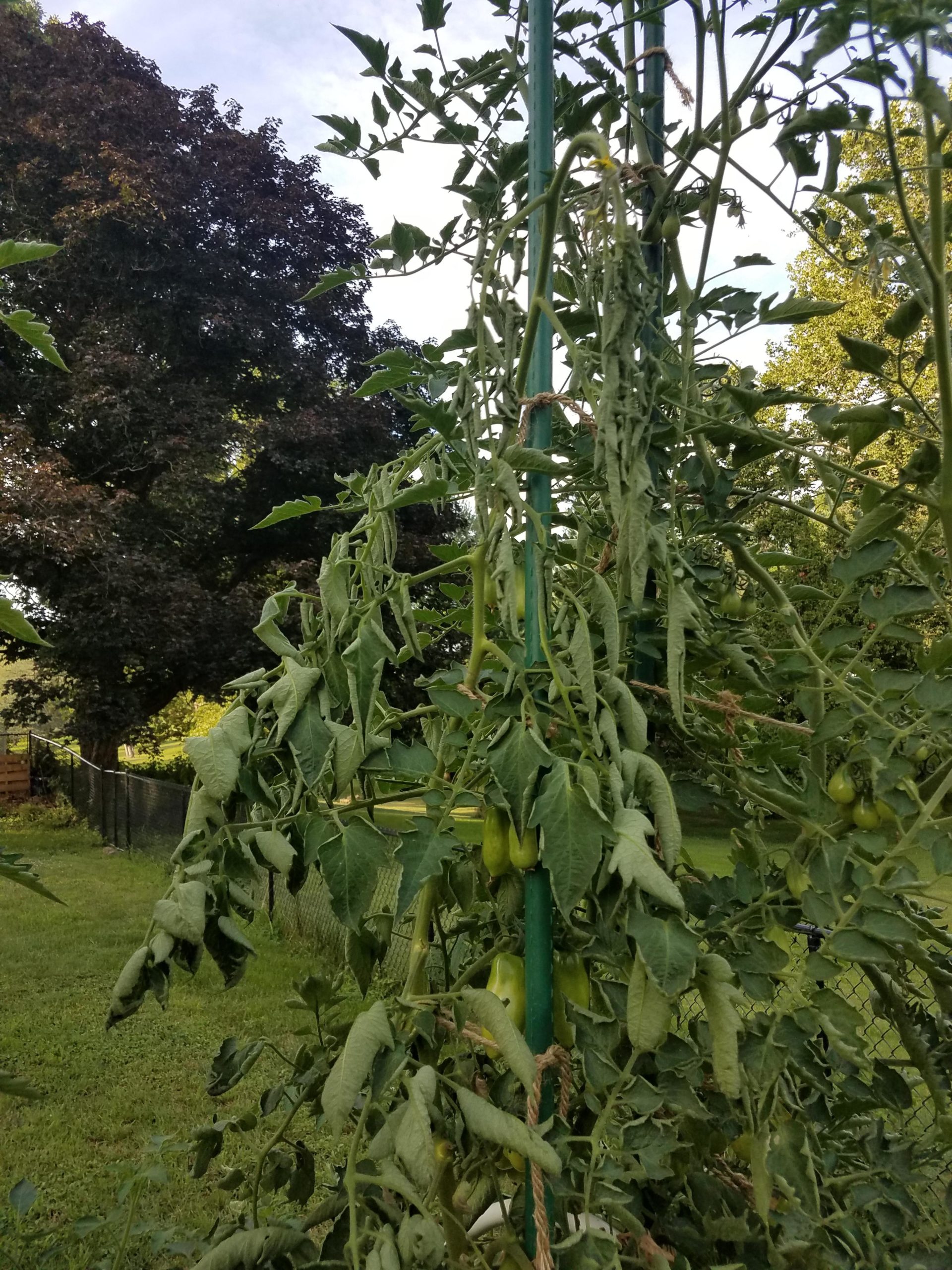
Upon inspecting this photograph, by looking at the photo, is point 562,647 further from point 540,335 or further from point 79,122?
point 79,122

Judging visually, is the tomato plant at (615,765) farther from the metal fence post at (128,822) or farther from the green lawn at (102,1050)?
the metal fence post at (128,822)

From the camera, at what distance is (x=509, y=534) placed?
2.43 feet

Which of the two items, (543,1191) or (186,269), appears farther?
(186,269)

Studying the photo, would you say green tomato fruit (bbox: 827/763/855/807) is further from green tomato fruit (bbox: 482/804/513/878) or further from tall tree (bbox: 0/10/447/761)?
tall tree (bbox: 0/10/447/761)

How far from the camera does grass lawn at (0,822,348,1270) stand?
250cm

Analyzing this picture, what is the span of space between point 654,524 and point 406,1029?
1.63ft

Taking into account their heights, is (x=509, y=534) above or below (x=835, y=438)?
below

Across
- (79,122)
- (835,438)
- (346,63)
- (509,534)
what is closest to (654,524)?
(509,534)

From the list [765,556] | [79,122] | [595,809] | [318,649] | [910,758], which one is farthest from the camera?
[79,122]

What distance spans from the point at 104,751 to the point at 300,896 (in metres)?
5.86

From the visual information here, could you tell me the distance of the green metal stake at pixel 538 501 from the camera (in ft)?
2.36

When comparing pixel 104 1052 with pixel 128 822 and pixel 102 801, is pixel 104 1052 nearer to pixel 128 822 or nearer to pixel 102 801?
pixel 128 822

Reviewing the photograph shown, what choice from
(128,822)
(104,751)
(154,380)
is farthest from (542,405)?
(104,751)

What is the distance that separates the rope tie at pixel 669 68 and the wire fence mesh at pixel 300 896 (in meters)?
0.86
